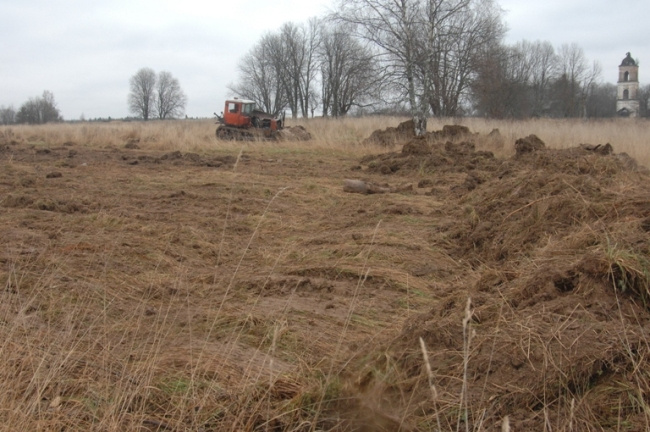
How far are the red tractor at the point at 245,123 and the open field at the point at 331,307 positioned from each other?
13.0 metres

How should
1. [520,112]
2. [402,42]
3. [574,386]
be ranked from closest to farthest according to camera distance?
[574,386] → [402,42] → [520,112]

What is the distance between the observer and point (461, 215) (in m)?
6.78

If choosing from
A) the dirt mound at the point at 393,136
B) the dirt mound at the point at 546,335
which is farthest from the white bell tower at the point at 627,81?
the dirt mound at the point at 546,335

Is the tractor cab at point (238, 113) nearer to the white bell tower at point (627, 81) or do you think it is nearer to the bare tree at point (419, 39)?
the bare tree at point (419, 39)

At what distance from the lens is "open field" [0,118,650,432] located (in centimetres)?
218

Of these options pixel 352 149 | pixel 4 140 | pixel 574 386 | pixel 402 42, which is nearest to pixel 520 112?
pixel 402 42

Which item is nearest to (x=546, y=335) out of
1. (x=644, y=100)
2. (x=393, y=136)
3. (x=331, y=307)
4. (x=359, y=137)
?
(x=331, y=307)

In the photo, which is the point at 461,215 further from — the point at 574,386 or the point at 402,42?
the point at 402,42

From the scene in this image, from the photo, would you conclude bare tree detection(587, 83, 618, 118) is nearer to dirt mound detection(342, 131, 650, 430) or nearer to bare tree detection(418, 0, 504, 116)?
bare tree detection(418, 0, 504, 116)

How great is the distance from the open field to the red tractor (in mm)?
12985

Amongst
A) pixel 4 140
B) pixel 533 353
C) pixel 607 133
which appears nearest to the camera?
pixel 533 353

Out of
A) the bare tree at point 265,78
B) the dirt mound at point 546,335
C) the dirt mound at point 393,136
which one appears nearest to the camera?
the dirt mound at point 546,335

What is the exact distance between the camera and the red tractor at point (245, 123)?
71.8 ft

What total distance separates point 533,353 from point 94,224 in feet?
17.3
